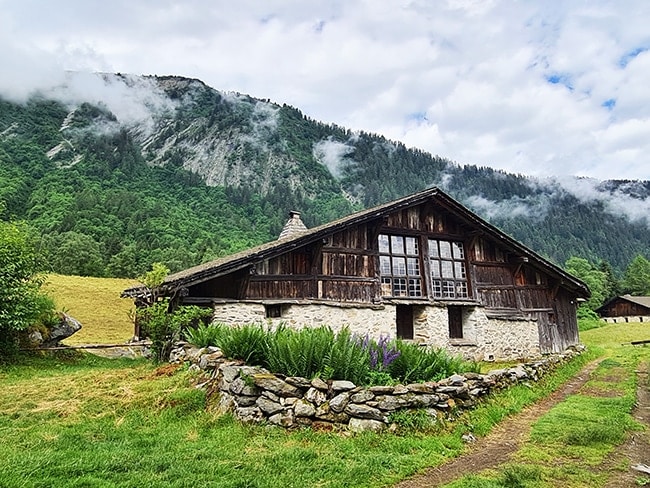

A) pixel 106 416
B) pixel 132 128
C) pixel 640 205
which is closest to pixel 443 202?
pixel 106 416

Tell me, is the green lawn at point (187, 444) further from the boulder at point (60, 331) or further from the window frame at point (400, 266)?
the window frame at point (400, 266)

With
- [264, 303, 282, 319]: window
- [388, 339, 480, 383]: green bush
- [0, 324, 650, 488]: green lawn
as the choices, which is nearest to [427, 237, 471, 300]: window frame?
[264, 303, 282, 319]: window

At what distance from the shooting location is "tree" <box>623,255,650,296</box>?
271ft

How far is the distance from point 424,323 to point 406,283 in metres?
1.87

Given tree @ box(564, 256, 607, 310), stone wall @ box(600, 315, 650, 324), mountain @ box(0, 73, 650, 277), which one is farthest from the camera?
tree @ box(564, 256, 607, 310)

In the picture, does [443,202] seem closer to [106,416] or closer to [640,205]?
[106,416]

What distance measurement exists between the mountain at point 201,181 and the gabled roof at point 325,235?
1740 inches

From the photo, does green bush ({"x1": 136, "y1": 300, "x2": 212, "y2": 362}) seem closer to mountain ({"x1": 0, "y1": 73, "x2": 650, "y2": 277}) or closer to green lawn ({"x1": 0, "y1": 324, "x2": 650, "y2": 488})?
green lawn ({"x1": 0, "y1": 324, "x2": 650, "y2": 488})

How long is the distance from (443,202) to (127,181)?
85.5 m

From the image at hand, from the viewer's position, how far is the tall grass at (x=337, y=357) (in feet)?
26.5

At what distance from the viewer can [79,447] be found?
629 centimetres

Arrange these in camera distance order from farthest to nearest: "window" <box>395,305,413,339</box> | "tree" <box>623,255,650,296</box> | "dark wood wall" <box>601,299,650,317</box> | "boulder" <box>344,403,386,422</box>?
"tree" <box>623,255,650,296</box>, "dark wood wall" <box>601,299,650,317</box>, "window" <box>395,305,413,339</box>, "boulder" <box>344,403,386,422</box>

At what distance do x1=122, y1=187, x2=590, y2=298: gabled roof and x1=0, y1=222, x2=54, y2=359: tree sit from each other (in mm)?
3060

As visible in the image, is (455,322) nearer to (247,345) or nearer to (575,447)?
(575,447)
